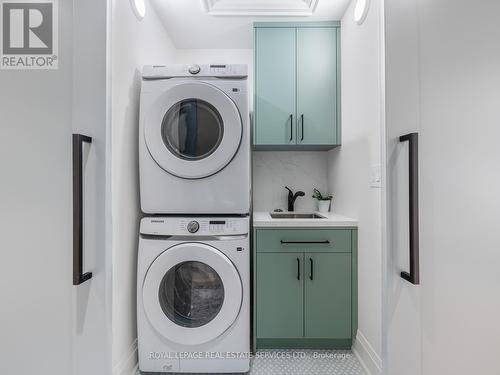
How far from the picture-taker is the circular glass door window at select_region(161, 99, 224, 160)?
1669 mm

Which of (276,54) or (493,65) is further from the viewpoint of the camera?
(276,54)

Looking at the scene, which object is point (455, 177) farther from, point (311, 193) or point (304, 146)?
point (311, 193)

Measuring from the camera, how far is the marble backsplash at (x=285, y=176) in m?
2.52

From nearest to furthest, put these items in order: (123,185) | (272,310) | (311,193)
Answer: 1. (123,185)
2. (272,310)
3. (311,193)

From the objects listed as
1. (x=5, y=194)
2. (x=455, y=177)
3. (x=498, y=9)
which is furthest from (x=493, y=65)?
(x=5, y=194)

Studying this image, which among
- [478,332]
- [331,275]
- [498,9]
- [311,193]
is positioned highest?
[498,9]

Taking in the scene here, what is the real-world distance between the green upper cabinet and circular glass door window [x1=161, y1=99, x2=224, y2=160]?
1.78 ft

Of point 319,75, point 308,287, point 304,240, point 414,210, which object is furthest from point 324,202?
point 414,210

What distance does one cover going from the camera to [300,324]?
179cm

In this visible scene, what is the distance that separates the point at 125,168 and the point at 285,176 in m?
1.42

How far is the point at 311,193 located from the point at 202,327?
4.86 feet

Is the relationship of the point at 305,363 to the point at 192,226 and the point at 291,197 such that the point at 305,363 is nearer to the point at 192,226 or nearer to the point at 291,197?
the point at 192,226

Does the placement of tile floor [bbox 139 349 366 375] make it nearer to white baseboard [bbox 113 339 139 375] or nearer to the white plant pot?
white baseboard [bbox 113 339 139 375]

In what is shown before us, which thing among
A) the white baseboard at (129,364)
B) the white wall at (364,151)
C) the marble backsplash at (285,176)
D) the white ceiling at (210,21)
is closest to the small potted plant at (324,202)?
the marble backsplash at (285,176)
